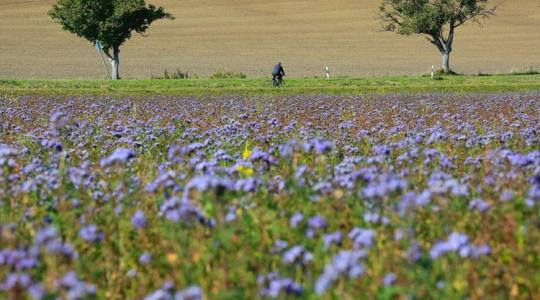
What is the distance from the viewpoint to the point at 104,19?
55.3 metres

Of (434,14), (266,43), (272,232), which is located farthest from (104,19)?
(272,232)

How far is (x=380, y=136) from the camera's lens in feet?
36.7

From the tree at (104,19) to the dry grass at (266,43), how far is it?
3029 millimetres

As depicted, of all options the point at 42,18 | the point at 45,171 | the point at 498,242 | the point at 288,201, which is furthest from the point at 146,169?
the point at 42,18

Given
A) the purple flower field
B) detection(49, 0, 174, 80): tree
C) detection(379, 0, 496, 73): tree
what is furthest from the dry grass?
the purple flower field

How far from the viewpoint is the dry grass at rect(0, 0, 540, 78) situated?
213 ft

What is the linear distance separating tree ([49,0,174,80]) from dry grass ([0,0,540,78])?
9.94 ft

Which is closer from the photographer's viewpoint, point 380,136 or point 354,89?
point 380,136

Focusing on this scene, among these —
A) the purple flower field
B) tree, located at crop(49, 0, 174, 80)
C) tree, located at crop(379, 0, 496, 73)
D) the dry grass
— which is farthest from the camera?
the dry grass

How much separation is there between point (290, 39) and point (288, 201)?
270 feet

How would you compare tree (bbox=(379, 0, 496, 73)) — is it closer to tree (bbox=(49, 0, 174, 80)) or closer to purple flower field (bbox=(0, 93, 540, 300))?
tree (bbox=(49, 0, 174, 80))

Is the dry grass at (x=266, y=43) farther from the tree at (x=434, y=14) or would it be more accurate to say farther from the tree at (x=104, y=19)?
the tree at (x=434, y=14)

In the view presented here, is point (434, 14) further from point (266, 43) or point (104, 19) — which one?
point (266, 43)

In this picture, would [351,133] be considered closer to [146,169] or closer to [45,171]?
[146,169]
